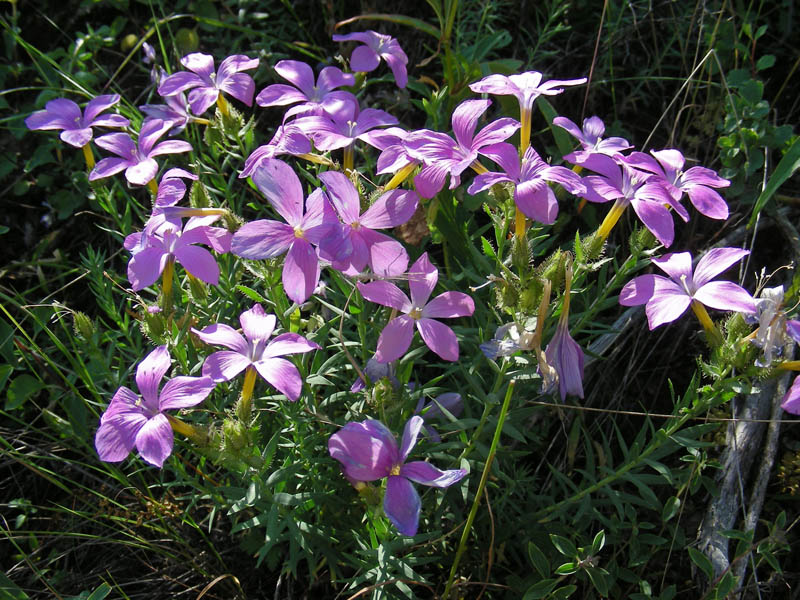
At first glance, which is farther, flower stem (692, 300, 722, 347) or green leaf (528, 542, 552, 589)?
green leaf (528, 542, 552, 589)

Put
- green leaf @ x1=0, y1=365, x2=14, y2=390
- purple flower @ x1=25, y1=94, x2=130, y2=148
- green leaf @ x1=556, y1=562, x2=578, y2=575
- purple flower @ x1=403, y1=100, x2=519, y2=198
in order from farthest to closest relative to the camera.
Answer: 1. green leaf @ x1=0, y1=365, x2=14, y2=390
2. purple flower @ x1=25, y1=94, x2=130, y2=148
3. green leaf @ x1=556, y1=562, x2=578, y2=575
4. purple flower @ x1=403, y1=100, x2=519, y2=198

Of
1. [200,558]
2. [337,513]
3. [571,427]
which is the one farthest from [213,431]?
[571,427]

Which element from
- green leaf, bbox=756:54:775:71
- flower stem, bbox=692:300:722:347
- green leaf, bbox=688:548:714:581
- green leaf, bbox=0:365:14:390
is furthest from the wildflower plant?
green leaf, bbox=756:54:775:71

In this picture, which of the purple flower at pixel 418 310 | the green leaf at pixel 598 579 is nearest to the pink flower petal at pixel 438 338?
the purple flower at pixel 418 310

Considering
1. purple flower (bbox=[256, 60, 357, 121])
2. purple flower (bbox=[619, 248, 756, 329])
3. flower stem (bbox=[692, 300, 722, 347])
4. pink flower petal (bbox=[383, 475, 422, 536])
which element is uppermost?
purple flower (bbox=[256, 60, 357, 121])

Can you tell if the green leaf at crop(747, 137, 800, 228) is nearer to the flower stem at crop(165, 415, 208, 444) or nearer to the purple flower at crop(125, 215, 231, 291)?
the purple flower at crop(125, 215, 231, 291)

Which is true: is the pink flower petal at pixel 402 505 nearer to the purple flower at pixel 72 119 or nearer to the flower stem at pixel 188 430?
the flower stem at pixel 188 430

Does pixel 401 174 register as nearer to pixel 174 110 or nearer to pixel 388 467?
pixel 388 467

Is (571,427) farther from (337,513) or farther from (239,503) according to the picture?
(239,503)
